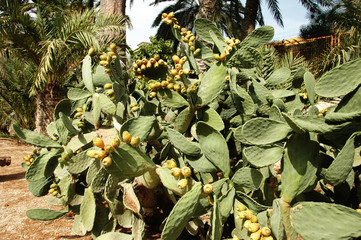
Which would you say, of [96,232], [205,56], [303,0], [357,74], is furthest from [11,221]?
[303,0]

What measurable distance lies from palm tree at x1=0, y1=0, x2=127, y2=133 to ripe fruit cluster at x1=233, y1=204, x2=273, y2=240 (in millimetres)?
4788

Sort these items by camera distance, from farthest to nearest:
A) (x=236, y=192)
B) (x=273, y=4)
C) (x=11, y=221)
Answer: (x=273, y=4), (x=11, y=221), (x=236, y=192)

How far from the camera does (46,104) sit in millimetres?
6395

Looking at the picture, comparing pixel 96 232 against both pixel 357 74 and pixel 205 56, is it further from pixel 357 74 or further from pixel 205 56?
pixel 357 74

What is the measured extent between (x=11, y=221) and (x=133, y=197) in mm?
1565

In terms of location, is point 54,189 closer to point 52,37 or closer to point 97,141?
point 97,141

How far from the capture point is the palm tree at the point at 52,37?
5262 millimetres

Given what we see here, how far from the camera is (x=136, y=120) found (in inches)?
36.5

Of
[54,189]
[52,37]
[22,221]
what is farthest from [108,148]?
[52,37]

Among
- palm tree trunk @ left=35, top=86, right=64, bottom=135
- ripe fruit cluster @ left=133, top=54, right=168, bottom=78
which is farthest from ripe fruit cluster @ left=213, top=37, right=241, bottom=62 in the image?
palm tree trunk @ left=35, top=86, right=64, bottom=135

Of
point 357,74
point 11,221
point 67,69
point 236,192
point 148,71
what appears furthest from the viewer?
point 67,69

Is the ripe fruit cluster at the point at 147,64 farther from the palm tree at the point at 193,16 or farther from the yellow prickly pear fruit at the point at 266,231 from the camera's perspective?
the palm tree at the point at 193,16

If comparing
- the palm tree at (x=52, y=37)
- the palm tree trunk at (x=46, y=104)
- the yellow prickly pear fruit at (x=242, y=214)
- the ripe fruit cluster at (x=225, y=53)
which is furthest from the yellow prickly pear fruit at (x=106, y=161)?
the palm tree trunk at (x=46, y=104)

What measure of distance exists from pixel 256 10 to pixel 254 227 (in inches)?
365
